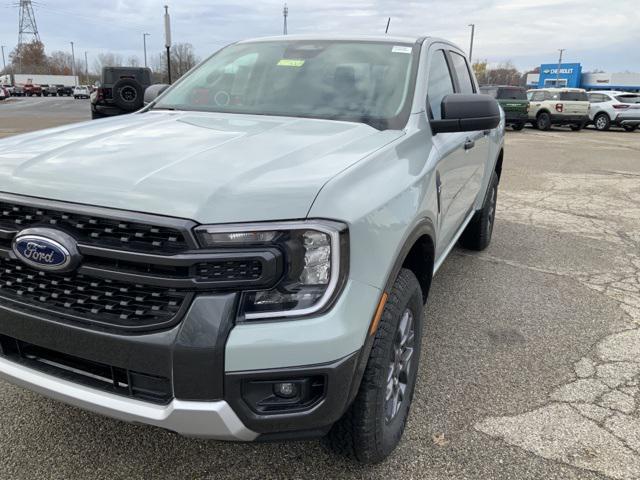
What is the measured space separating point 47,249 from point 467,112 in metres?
2.05

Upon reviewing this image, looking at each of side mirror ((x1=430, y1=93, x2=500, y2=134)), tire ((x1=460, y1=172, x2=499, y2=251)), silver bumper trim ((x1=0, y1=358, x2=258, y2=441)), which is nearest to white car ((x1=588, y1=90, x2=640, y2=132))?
tire ((x1=460, y1=172, x2=499, y2=251))

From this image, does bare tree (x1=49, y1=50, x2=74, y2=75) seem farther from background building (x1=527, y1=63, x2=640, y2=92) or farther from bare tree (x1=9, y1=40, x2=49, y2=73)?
background building (x1=527, y1=63, x2=640, y2=92)

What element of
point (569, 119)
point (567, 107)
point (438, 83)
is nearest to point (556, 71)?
point (569, 119)

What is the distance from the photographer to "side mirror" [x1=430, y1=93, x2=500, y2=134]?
9.36 feet

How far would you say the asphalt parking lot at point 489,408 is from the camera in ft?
7.97

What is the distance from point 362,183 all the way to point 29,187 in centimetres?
118

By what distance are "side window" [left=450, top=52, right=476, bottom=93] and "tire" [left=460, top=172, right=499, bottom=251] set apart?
1.00m

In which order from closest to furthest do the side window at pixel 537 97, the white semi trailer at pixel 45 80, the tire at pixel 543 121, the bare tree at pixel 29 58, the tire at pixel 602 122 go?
the tire at pixel 543 121
the side window at pixel 537 97
the tire at pixel 602 122
the white semi trailer at pixel 45 80
the bare tree at pixel 29 58

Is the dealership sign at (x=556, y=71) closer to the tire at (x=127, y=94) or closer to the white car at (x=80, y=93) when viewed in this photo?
the white car at (x=80, y=93)

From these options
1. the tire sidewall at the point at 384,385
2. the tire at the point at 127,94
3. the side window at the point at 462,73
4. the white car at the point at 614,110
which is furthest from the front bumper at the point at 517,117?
the tire sidewall at the point at 384,385

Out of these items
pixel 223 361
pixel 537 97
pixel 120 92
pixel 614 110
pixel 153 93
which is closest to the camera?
pixel 223 361

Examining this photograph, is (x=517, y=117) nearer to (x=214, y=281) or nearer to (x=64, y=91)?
(x=214, y=281)

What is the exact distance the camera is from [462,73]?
4555 mm

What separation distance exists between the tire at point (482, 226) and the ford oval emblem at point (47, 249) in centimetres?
403
